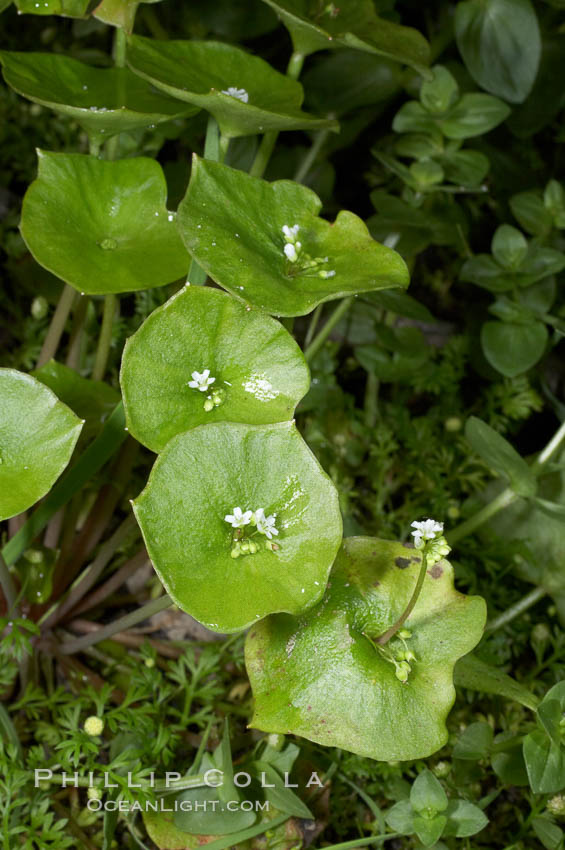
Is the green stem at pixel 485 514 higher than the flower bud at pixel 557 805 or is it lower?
higher

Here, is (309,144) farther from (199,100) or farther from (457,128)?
(199,100)

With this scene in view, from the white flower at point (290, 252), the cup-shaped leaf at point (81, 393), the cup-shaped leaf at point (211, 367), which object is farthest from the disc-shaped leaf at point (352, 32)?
the cup-shaped leaf at point (81, 393)

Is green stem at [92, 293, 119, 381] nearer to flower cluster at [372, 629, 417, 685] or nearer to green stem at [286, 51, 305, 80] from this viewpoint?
green stem at [286, 51, 305, 80]

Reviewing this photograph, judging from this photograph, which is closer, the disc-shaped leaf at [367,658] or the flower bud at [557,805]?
the disc-shaped leaf at [367,658]

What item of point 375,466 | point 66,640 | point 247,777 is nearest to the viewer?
point 247,777

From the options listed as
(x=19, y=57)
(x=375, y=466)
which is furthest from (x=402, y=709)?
(x=19, y=57)

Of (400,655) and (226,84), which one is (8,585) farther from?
(226,84)

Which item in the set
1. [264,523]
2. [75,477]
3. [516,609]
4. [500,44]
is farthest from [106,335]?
[500,44]

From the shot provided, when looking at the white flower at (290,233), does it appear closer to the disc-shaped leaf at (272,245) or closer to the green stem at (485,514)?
the disc-shaped leaf at (272,245)
